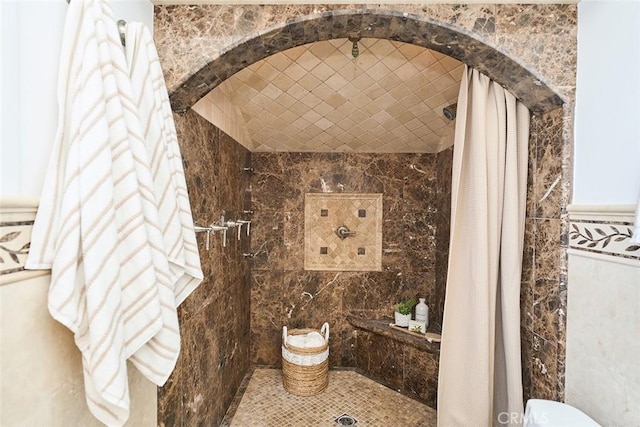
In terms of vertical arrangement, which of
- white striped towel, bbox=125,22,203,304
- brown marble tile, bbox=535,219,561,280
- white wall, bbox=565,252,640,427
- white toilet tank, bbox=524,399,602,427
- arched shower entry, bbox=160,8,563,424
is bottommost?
white toilet tank, bbox=524,399,602,427

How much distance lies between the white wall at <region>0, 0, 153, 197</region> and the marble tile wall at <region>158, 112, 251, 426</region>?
0.64 metres

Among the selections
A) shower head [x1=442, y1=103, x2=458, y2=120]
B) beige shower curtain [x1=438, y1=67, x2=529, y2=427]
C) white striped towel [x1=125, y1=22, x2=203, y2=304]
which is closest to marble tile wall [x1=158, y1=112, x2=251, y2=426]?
white striped towel [x1=125, y1=22, x2=203, y2=304]

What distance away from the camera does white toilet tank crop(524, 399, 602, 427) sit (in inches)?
39.1

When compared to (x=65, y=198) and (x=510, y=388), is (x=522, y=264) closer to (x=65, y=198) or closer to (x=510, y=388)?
(x=510, y=388)

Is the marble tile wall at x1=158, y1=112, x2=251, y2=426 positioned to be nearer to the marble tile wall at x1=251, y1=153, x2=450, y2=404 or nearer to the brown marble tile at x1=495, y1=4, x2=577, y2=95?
the marble tile wall at x1=251, y1=153, x2=450, y2=404

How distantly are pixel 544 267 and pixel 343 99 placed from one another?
1653mm

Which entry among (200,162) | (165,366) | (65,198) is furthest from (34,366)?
(200,162)

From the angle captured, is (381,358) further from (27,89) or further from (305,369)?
(27,89)

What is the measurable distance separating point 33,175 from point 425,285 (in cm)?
278

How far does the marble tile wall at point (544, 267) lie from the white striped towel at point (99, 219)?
56.1 inches

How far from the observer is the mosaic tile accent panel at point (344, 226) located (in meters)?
2.88

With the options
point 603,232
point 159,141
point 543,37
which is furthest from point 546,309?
point 159,141

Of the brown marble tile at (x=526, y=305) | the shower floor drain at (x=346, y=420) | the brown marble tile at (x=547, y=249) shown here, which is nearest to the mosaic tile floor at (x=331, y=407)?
the shower floor drain at (x=346, y=420)

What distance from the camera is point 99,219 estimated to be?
0.71 m
